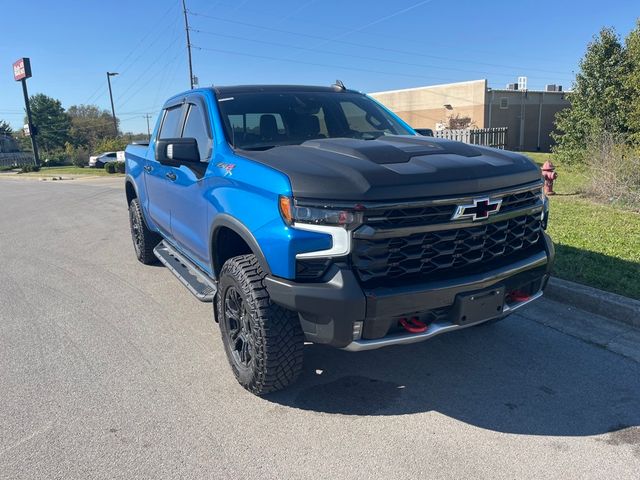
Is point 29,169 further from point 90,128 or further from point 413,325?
point 90,128

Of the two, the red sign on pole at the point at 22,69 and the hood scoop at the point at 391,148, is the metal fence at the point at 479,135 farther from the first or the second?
the red sign on pole at the point at 22,69

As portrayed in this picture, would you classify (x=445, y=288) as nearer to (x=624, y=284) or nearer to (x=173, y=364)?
(x=173, y=364)

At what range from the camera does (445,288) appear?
2.82 m

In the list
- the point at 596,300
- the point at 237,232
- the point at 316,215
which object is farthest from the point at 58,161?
the point at 316,215

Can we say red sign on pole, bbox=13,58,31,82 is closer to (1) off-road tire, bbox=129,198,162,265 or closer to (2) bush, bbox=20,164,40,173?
(2) bush, bbox=20,164,40,173

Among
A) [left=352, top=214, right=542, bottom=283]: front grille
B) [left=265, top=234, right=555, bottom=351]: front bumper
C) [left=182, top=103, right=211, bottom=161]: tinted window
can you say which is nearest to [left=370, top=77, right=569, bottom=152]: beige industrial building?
[left=182, top=103, right=211, bottom=161]: tinted window

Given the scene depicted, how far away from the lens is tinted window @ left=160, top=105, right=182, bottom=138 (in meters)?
4.82

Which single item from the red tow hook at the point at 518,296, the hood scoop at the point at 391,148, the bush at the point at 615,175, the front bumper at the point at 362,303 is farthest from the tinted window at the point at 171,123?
the bush at the point at 615,175

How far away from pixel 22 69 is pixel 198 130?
4682cm

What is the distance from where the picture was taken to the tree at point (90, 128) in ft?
286

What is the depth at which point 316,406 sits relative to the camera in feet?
10.6

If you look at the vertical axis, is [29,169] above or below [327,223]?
below

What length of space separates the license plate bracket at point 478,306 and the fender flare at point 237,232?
3.58ft

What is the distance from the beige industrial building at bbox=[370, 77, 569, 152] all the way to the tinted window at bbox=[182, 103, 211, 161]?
30.1 metres
